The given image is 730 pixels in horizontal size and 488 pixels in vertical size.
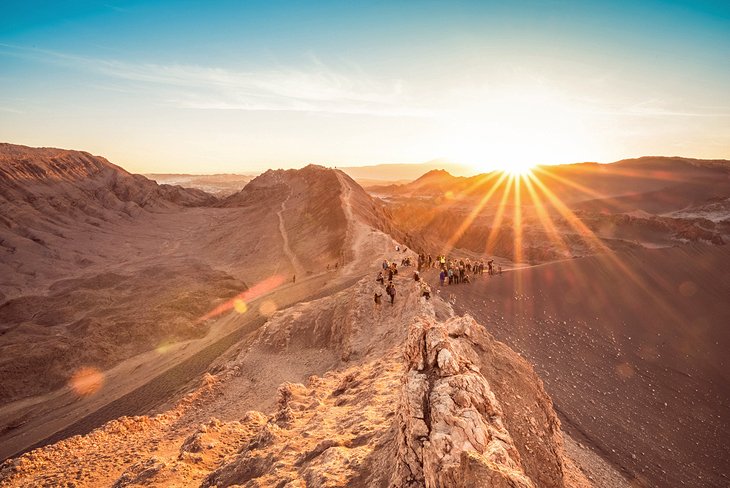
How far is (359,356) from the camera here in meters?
14.8

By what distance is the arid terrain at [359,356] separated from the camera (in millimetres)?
6848

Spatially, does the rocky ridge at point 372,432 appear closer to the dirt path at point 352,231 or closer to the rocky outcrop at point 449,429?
the rocky outcrop at point 449,429

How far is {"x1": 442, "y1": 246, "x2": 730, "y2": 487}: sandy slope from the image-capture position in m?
11.9

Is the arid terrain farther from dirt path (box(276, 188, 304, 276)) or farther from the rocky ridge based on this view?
dirt path (box(276, 188, 304, 276))

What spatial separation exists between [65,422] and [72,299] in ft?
73.5

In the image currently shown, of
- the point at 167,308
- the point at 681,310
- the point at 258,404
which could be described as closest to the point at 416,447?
the point at 258,404

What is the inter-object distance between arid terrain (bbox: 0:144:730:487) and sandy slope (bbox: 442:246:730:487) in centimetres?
10

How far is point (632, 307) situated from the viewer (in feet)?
72.5

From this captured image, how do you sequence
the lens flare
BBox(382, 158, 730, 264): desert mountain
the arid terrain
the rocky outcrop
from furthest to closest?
BBox(382, 158, 730, 264): desert mountain
the lens flare
the arid terrain
the rocky outcrop

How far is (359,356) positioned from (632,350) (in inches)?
513

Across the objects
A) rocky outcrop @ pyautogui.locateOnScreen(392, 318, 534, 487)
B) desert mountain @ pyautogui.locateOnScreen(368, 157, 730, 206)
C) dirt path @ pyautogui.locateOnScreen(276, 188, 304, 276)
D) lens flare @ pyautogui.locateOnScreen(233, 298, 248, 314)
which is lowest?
lens flare @ pyautogui.locateOnScreen(233, 298, 248, 314)

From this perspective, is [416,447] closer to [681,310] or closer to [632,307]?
[632,307]

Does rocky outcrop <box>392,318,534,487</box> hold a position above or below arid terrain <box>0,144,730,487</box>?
above

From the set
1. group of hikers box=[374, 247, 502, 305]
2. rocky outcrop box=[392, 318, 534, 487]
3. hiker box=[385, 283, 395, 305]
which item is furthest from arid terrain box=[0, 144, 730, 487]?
group of hikers box=[374, 247, 502, 305]
